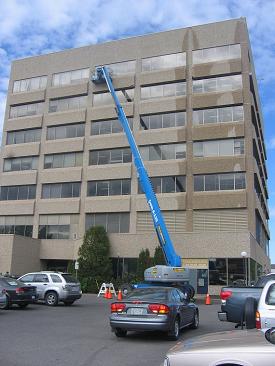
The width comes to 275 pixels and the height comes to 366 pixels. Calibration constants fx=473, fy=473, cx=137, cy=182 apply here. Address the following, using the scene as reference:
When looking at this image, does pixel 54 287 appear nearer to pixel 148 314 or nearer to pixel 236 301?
pixel 148 314

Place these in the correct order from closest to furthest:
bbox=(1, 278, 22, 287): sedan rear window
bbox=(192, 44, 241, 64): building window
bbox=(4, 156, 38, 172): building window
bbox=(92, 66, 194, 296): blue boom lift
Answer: bbox=(1, 278, 22, 287): sedan rear window < bbox=(92, 66, 194, 296): blue boom lift < bbox=(192, 44, 241, 64): building window < bbox=(4, 156, 38, 172): building window

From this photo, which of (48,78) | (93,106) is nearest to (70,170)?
(93,106)

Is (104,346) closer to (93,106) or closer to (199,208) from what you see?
(199,208)

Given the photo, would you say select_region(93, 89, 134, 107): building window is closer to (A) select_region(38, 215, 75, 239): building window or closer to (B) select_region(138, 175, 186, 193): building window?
(B) select_region(138, 175, 186, 193): building window

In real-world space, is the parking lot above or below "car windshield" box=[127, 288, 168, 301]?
below

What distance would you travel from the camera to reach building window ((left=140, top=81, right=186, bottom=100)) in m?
44.3

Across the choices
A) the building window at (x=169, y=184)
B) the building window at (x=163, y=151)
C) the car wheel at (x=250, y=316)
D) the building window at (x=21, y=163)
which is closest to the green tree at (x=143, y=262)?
the building window at (x=169, y=184)

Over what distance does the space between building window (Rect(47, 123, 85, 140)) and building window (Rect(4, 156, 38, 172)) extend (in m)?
2.89

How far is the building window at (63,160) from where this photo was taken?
4659 centimetres

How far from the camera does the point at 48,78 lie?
50.8 meters

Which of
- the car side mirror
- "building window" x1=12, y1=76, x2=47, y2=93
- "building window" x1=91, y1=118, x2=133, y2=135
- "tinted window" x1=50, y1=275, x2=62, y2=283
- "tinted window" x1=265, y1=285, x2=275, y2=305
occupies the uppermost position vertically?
"building window" x1=12, y1=76, x2=47, y2=93

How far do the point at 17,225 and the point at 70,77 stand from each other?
16.3m

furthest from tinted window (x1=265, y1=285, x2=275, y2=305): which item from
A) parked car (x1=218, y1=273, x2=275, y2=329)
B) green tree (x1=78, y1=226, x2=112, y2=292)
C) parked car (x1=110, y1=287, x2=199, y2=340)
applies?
green tree (x1=78, y1=226, x2=112, y2=292)

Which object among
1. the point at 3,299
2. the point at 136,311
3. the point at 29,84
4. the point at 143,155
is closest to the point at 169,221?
the point at 143,155
